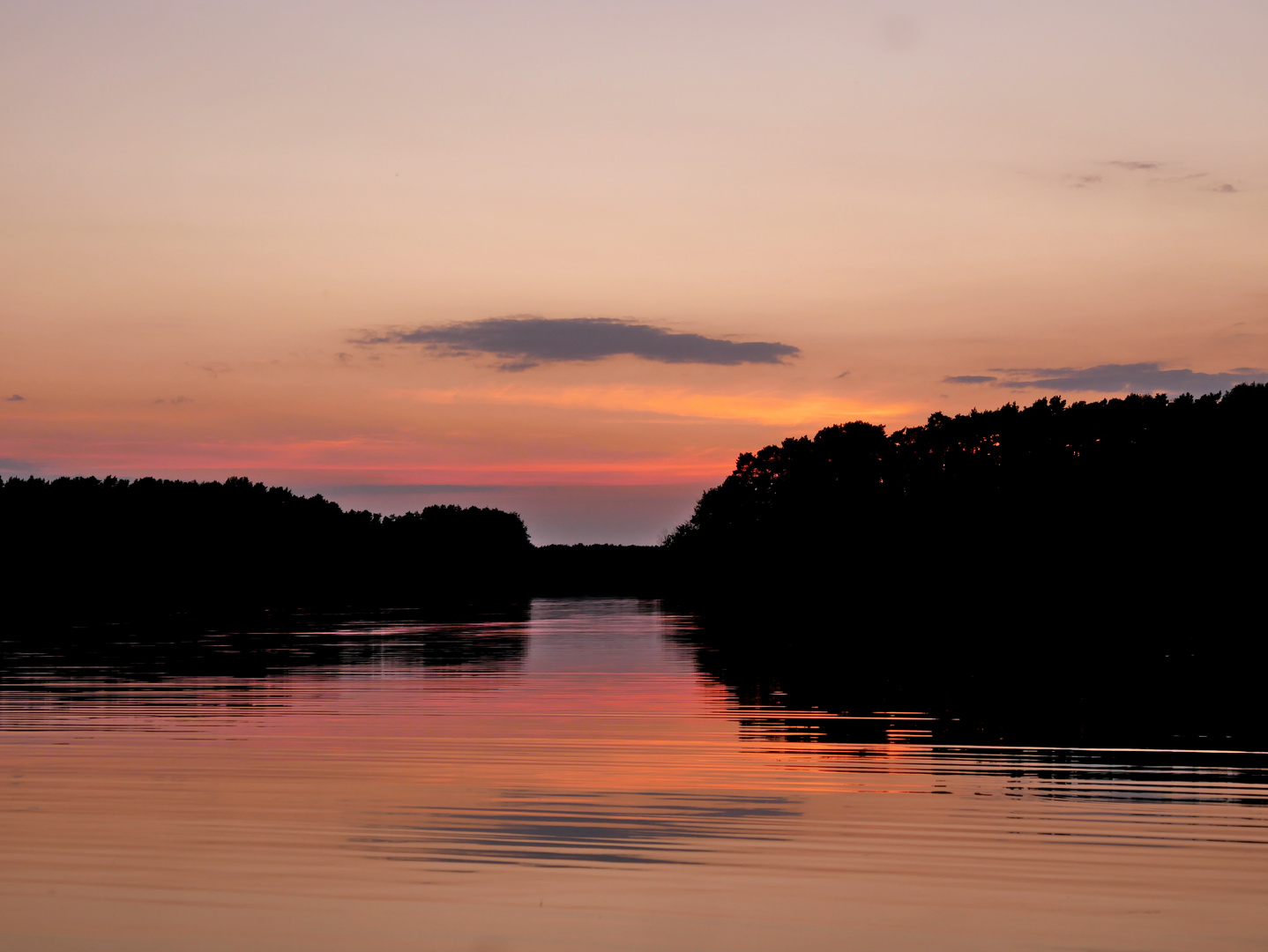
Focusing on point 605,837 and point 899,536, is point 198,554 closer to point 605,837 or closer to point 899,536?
point 899,536

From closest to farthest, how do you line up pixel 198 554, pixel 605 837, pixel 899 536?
pixel 605 837, pixel 899 536, pixel 198 554

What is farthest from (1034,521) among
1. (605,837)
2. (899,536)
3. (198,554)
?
(198,554)

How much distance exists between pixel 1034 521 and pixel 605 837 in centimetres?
6279

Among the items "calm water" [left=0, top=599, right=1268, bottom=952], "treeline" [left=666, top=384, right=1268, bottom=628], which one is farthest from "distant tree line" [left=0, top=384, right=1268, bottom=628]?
"calm water" [left=0, top=599, right=1268, bottom=952]

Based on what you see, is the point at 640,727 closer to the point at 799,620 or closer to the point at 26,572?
the point at 799,620

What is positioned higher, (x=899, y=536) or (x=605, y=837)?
(x=899, y=536)

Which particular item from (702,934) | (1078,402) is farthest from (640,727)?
(1078,402)

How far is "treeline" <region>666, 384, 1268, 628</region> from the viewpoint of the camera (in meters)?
56.9

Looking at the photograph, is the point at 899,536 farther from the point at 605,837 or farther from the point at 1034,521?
the point at 605,837

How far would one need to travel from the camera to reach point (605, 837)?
11836 millimetres

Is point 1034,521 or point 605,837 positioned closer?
point 605,837

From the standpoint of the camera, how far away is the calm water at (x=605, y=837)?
29.6ft

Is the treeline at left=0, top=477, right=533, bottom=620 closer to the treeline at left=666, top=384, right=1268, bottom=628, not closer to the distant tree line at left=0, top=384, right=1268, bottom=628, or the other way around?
the distant tree line at left=0, top=384, right=1268, bottom=628

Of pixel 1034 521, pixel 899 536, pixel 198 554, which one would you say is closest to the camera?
pixel 1034 521
